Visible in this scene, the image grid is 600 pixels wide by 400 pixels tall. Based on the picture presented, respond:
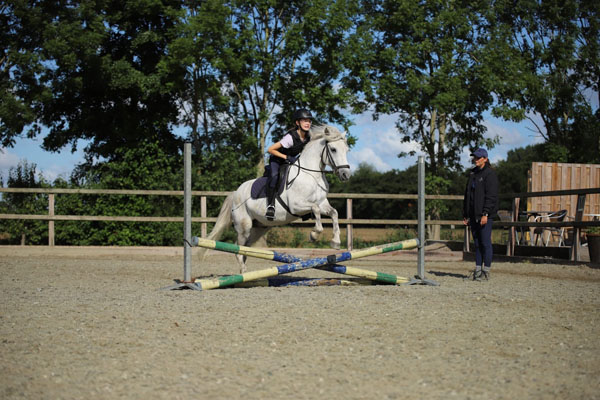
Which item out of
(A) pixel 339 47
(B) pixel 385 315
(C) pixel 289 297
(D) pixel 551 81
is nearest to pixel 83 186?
(A) pixel 339 47

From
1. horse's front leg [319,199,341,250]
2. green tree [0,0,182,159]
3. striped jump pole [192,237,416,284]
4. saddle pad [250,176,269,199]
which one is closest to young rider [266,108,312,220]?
saddle pad [250,176,269,199]

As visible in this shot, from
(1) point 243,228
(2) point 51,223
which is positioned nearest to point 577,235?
(1) point 243,228

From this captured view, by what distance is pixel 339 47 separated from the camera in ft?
66.9

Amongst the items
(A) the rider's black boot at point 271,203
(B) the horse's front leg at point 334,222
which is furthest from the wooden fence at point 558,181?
(A) the rider's black boot at point 271,203

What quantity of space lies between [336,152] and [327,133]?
A: 397 mm

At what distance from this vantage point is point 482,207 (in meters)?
8.91

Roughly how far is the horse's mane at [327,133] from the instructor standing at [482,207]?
2272mm

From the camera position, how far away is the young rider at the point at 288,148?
846 centimetres

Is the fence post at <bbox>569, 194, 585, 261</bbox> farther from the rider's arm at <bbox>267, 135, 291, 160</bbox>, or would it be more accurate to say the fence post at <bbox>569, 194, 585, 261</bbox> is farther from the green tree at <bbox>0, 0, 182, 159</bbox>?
the green tree at <bbox>0, 0, 182, 159</bbox>

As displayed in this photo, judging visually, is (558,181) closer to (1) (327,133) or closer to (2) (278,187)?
(1) (327,133)

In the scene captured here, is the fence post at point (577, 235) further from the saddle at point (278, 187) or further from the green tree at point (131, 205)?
the green tree at point (131, 205)

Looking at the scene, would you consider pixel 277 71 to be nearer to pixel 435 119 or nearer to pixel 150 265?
pixel 435 119

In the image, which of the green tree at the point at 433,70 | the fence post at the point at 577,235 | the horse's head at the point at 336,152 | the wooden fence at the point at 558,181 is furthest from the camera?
the green tree at the point at 433,70

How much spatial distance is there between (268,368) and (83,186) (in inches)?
581
